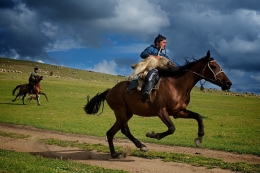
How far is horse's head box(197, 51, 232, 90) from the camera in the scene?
9.90 meters

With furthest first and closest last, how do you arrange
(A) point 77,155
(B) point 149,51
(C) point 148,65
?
1. (A) point 77,155
2. (B) point 149,51
3. (C) point 148,65

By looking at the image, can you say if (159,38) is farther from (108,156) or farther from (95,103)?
(108,156)

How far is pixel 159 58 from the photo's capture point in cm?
1089

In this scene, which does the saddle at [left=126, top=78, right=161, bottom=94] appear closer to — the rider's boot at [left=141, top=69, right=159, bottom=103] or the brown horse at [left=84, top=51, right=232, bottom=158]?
the brown horse at [left=84, top=51, right=232, bottom=158]

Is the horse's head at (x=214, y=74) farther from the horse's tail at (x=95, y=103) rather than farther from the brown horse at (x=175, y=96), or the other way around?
the horse's tail at (x=95, y=103)

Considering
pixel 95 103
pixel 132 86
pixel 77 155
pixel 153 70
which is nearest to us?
pixel 153 70

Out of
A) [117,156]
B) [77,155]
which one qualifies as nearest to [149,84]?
[117,156]

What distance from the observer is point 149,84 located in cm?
1019

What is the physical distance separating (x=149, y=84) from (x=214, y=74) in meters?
2.18

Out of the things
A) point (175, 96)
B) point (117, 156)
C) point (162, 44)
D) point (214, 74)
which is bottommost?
point (117, 156)

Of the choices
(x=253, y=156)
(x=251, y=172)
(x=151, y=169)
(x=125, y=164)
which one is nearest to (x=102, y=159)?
(x=125, y=164)

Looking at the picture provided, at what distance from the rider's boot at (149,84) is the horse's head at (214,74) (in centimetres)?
162

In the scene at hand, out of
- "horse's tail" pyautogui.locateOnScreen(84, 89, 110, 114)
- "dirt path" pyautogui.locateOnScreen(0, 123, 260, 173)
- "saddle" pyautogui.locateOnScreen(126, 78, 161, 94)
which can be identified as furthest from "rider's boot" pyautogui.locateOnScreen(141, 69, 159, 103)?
"horse's tail" pyautogui.locateOnScreen(84, 89, 110, 114)

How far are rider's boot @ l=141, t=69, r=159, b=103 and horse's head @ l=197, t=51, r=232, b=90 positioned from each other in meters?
1.62
